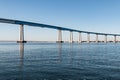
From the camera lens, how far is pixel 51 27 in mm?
148625

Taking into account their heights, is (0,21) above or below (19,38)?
above

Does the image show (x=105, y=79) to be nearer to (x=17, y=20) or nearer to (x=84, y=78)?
(x=84, y=78)

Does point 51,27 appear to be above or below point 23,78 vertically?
above

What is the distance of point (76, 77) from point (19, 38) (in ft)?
407

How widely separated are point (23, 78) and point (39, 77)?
56.6 inches

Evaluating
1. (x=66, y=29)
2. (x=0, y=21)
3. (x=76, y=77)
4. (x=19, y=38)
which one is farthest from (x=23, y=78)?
(x=66, y=29)

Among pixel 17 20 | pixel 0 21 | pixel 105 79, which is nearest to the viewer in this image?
pixel 105 79

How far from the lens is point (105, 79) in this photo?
58.2 ft

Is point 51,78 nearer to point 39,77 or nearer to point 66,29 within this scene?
point 39,77

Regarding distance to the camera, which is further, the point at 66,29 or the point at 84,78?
the point at 66,29

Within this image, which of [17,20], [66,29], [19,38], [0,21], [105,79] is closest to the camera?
[105,79]

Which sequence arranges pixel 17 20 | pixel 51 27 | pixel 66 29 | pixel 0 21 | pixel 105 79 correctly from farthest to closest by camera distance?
pixel 66 29 → pixel 51 27 → pixel 17 20 → pixel 0 21 → pixel 105 79

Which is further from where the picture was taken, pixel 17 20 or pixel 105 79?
pixel 17 20

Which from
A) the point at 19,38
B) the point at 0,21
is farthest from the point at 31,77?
the point at 19,38
